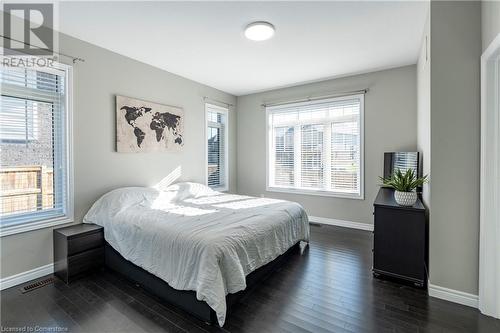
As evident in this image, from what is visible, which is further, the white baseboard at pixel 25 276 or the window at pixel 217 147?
the window at pixel 217 147

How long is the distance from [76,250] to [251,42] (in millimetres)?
3195

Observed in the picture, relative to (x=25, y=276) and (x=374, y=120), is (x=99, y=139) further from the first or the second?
(x=374, y=120)

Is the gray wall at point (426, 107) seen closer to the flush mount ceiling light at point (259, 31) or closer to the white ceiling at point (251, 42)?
the white ceiling at point (251, 42)

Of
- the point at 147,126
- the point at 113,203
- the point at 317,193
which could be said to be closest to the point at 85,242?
the point at 113,203

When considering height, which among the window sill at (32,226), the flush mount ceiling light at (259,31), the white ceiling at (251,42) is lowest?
the window sill at (32,226)

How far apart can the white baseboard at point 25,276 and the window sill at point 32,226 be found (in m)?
0.45

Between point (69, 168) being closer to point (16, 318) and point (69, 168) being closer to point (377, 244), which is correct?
point (16, 318)

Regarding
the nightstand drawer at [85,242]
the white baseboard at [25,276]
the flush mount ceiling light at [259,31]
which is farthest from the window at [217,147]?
the white baseboard at [25,276]

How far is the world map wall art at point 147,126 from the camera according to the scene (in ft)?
11.4

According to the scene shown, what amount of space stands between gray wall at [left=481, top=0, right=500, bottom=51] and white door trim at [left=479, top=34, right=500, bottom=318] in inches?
4.8

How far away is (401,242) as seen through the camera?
247 centimetres

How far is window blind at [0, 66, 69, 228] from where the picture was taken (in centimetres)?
253

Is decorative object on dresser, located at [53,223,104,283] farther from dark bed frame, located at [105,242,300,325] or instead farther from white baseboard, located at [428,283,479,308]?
white baseboard, located at [428,283,479,308]

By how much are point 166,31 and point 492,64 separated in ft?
10.4
